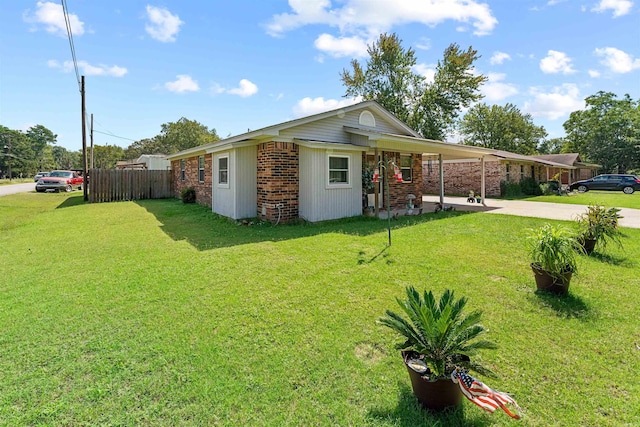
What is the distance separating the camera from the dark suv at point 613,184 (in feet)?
76.3

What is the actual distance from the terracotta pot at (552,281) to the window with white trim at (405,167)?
29.8 feet

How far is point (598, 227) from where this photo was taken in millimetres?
5773

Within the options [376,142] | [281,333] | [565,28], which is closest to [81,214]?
[376,142]

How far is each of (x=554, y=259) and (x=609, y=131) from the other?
5286 centimetres

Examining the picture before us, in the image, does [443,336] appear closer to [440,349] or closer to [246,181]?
[440,349]

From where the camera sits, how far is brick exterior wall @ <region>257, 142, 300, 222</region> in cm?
926

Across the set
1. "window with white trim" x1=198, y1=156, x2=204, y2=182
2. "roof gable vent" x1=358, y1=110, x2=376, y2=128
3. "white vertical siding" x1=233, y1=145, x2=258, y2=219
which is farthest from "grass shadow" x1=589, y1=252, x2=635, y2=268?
→ "window with white trim" x1=198, y1=156, x2=204, y2=182

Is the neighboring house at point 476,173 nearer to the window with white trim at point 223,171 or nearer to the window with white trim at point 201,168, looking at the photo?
the window with white trim at point 201,168

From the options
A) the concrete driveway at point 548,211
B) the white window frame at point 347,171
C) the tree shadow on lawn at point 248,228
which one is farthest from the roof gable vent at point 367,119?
the concrete driveway at point 548,211

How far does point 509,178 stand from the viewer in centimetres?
2138

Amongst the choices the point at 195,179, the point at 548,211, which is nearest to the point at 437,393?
the point at 548,211

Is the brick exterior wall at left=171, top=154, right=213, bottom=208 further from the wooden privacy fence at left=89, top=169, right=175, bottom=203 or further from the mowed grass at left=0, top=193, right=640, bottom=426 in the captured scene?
the mowed grass at left=0, top=193, right=640, bottom=426

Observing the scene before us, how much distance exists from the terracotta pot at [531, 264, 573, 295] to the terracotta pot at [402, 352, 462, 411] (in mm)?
2778

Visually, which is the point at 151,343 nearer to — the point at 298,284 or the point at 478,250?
the point at 298,284
